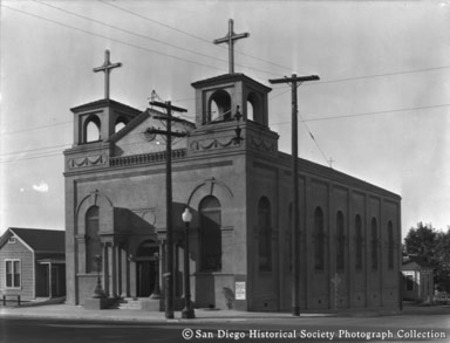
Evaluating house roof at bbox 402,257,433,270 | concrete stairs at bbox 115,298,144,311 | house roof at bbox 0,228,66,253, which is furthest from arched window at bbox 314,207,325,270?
house roof at bbox 402,257,433,270

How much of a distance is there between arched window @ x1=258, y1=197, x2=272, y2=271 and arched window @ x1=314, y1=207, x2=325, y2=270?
292 inches

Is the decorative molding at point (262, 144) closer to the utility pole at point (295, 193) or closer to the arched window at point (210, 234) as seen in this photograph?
the arched window at point (210, 234)

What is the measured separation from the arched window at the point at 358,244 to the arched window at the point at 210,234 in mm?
16486

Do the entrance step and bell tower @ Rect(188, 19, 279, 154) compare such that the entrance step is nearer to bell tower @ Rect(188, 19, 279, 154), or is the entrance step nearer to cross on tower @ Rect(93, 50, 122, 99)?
bell tower @ Rect(188, 19, 279, 154)

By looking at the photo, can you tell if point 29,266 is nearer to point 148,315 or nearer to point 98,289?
point 98,289

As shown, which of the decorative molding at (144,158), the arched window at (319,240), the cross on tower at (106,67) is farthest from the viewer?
the arched window at (319,240)

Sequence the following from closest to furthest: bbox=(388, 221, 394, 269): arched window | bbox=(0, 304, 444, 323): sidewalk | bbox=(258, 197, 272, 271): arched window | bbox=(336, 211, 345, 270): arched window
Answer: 1. bbox=(0, 304, 444, 323): sidewalk
2. bbox=(258, 197, 272, 271): arched window
3. bbox=(336, 211, 345, 270): arched window
4. bbox=(388, 221, 394, 269): arched window

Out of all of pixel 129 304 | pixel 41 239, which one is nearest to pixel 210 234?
pixel 129 304

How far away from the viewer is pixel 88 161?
39.7 meters

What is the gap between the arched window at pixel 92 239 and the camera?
3900cm

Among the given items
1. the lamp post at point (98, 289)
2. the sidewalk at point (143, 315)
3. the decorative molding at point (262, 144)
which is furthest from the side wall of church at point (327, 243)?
the lamp post at point (98, 289)

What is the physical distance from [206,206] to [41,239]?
20.1 meters

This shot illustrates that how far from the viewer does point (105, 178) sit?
1534 inches

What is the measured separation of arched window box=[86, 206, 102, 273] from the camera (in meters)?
39.0
